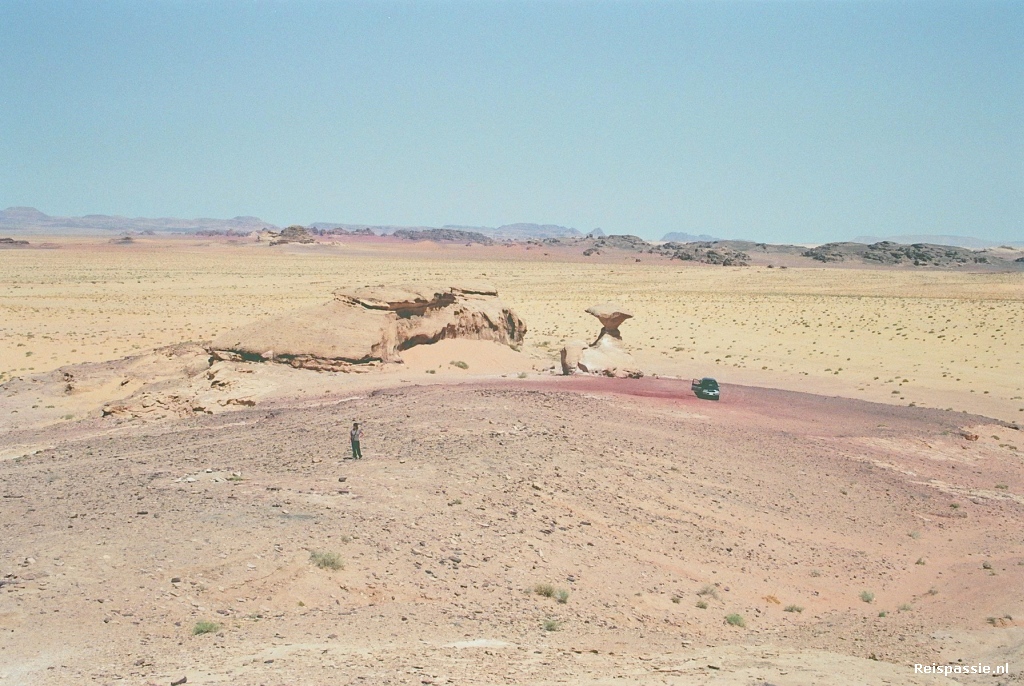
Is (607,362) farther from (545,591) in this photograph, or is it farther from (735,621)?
(545,591)

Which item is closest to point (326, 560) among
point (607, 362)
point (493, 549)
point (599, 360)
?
point (493, 549)

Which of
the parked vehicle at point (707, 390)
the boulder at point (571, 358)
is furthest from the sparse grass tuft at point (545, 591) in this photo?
the boulder at point (571, 358)

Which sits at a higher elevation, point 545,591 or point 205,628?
point 205,628

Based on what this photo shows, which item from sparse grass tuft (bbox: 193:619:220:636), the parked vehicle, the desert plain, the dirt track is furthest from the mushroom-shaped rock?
sparse grass tuft (bbox: 193:619:220:636)

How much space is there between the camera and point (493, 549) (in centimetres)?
1129

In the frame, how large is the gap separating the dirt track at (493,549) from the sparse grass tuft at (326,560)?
0.34ft

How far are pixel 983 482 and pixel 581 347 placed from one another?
11.6 meters

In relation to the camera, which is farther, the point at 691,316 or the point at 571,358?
the point at 691,316

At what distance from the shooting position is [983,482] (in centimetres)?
1784

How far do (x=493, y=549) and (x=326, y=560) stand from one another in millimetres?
2332

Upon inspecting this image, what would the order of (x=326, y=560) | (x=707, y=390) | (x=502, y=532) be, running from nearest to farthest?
(x=326, y=560)
(x=502, y=532)
(x=707, y=390)

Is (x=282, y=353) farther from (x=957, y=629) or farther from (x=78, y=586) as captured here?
(x=957, y=629)

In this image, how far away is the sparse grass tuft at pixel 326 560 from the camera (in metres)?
9.91

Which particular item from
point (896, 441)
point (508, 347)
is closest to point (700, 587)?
point (896, 441)
